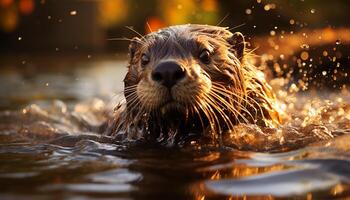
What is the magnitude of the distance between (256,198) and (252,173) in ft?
1.53

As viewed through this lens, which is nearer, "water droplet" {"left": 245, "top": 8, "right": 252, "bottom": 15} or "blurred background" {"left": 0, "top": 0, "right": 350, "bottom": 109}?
"blurred background" {"left": 0, "top": 0, "right": 350, "bottom": 109}

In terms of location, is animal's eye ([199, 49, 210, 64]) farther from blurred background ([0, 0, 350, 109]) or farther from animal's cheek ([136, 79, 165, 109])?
blurred background ([0, 0, 350, 109])

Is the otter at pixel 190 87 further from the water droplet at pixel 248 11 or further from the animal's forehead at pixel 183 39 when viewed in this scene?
the water droplet at pixel 248 11

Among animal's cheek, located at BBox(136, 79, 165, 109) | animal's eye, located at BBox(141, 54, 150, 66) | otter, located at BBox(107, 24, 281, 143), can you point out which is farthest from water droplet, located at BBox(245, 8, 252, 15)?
animal's cheek, located at BBox(136, 79, 165, 109)

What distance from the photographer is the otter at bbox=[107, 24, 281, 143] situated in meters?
3.83

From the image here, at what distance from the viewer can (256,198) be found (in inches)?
105

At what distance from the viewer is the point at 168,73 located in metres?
3.73

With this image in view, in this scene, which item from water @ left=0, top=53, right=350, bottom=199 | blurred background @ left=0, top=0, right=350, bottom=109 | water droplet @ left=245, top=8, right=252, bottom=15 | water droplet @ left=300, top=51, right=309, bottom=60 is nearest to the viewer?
water @ left=0, top=53, right=350, bottom=199

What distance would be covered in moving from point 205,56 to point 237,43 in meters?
0.54

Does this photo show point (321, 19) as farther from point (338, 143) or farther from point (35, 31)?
point (35, 31)

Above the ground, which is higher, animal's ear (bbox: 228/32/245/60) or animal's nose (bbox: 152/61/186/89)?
animal's ear (bbox: 228/32/245/60)

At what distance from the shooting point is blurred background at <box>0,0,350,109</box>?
9.91 meters

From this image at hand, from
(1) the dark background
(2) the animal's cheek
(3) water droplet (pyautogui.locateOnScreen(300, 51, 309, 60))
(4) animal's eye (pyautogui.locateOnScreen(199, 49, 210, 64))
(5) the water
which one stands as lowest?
(5) the water

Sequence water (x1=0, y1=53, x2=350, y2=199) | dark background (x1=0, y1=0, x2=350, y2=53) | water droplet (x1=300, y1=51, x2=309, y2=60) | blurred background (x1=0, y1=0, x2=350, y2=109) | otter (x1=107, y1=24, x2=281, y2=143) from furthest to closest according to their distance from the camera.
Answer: dark background (x1=0, y1=0, x2=350, y2=53)
blurred background (x1=0, y1=0, x2=350, y2=109)
water droplet (x1=300, y1=51, x2=309, y2=60)
otter (x1=107, y1=24, x2=281, y2=143)
water (x1=0, y1=53, x2=350, y2=199)
